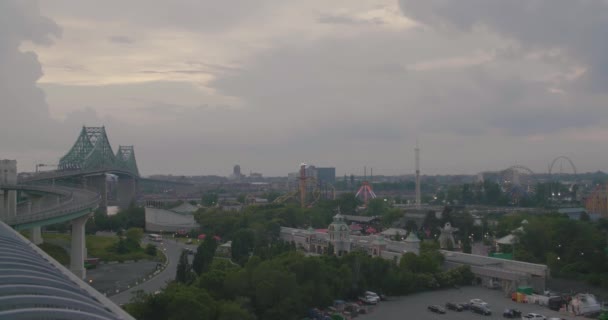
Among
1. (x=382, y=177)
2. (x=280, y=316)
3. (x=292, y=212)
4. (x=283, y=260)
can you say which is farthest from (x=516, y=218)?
(x=382, y=177)

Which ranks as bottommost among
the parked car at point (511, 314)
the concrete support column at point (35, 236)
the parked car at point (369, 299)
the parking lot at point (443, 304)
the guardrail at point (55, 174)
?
the parking lot at point (443, 304)

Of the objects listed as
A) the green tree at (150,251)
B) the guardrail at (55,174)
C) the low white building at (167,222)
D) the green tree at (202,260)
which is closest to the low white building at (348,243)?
the green tree at (202,260)

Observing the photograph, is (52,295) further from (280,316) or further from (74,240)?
(74,240)

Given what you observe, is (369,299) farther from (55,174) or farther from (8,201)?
(55,174)

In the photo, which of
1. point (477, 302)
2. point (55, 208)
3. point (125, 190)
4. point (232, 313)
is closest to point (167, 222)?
point (55, 208)

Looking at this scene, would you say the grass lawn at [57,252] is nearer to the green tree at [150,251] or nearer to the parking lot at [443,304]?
the green tree at [150,251]

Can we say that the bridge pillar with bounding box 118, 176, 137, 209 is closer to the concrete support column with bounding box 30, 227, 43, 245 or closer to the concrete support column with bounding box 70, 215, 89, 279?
the concrete support column with bounding box 30, 227, 43, 245
